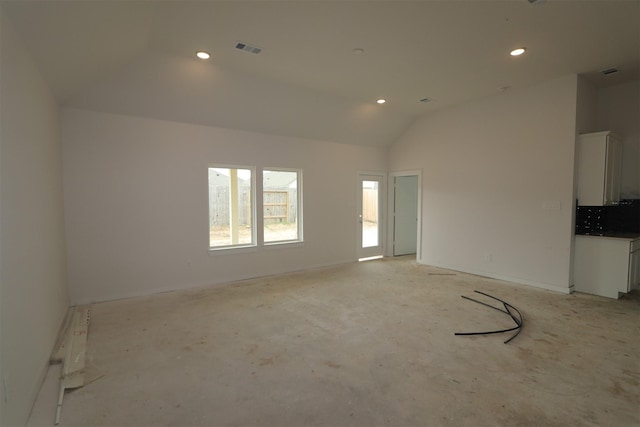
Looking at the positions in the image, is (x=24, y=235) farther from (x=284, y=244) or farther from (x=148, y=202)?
→ (x=284, y=244)

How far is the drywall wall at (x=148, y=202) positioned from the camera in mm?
3875

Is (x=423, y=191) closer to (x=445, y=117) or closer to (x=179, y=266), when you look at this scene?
(x=445, y=117)

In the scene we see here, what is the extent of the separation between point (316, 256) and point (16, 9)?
5057mm

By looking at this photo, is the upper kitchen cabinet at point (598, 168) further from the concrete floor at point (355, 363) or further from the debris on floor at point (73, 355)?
the debris on floor at point (73, 355)

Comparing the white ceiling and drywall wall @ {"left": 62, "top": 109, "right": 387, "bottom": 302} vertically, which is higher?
the white ceiling

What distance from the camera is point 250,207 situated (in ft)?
17.5

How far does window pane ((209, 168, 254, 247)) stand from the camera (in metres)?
4.95

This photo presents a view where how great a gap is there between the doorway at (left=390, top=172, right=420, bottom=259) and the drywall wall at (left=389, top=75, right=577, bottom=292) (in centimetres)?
83

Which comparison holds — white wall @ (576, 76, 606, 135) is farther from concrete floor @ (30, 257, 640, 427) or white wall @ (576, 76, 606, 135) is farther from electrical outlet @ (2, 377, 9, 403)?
electrical outlet @ (2, 377, 9, 403)

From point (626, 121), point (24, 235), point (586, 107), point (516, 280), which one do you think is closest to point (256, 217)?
point (24, 235)

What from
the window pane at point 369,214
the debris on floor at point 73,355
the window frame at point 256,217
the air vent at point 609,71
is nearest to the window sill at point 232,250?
the window frame at point 256,217

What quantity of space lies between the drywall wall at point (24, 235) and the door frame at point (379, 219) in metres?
5.05

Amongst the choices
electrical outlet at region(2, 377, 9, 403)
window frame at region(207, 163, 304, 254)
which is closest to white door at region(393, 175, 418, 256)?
window frame at region(207, 163, 304, 254)

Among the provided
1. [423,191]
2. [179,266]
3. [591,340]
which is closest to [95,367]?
[179,266]
